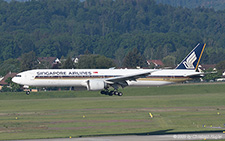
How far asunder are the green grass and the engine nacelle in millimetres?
2653

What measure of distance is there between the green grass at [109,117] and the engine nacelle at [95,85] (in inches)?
104

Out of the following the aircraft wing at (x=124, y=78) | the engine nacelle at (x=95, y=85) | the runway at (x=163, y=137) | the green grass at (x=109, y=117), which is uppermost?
the aircraft wing at (x=124, y=78)

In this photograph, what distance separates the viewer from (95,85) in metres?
62.2

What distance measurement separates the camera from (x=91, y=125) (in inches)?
1849

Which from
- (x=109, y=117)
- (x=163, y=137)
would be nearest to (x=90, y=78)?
(x=109, y=117)

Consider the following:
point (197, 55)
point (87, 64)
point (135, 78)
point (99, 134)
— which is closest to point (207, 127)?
point (99, 134)

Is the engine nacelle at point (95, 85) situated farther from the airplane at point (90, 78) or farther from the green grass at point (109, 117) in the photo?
the green grass at point (109, 117)

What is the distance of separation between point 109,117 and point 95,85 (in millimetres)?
10658

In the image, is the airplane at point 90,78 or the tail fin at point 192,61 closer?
the airplane at point 90,78

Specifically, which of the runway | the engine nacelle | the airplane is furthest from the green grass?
the airplane

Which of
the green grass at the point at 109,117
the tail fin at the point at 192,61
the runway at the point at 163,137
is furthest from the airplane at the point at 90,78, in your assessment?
the runway at the point at 163,137

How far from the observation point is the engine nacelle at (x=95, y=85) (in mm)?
62125

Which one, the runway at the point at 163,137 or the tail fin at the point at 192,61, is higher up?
the tail fin at the point at 192,61

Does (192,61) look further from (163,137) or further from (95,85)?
(163,137)
